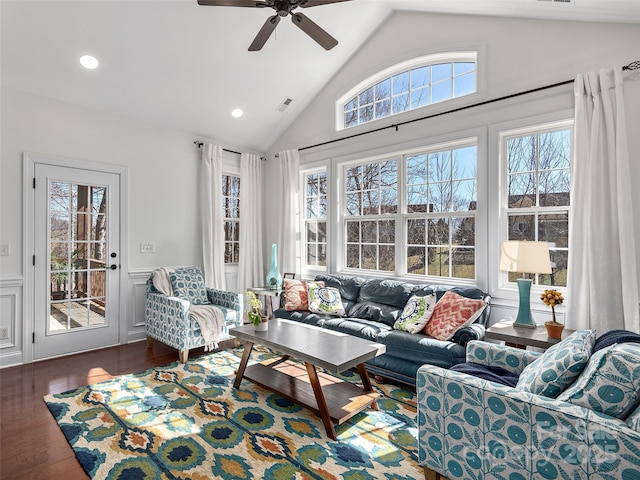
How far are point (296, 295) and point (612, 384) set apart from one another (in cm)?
318

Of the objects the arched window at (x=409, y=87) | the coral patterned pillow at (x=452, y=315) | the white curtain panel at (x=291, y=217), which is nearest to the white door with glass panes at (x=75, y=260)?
the white curtain panel at (x=291, y=217)

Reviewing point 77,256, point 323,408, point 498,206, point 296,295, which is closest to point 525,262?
point 498,206

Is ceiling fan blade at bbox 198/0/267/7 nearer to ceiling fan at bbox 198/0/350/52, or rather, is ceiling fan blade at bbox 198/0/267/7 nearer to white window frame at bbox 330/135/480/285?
ceiling fan at bbox 198/0/350/52

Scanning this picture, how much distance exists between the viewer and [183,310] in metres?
3.56

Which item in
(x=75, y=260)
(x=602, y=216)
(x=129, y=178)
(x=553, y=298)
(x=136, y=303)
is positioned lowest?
(x=136, y=303)

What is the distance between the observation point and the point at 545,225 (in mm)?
3217

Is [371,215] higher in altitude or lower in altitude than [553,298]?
higher

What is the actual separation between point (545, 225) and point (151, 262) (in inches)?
177

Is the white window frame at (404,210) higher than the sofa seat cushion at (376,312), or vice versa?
the white window frame at (404,210)

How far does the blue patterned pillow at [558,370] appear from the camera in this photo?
1558 mm

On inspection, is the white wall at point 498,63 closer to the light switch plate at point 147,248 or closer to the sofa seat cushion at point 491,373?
the sofa seat cushion at point 491,373

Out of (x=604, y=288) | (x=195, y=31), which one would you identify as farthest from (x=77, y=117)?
(x=604, y=288)

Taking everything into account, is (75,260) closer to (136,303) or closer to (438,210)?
(136,303)

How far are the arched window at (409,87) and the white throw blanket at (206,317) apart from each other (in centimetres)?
296
